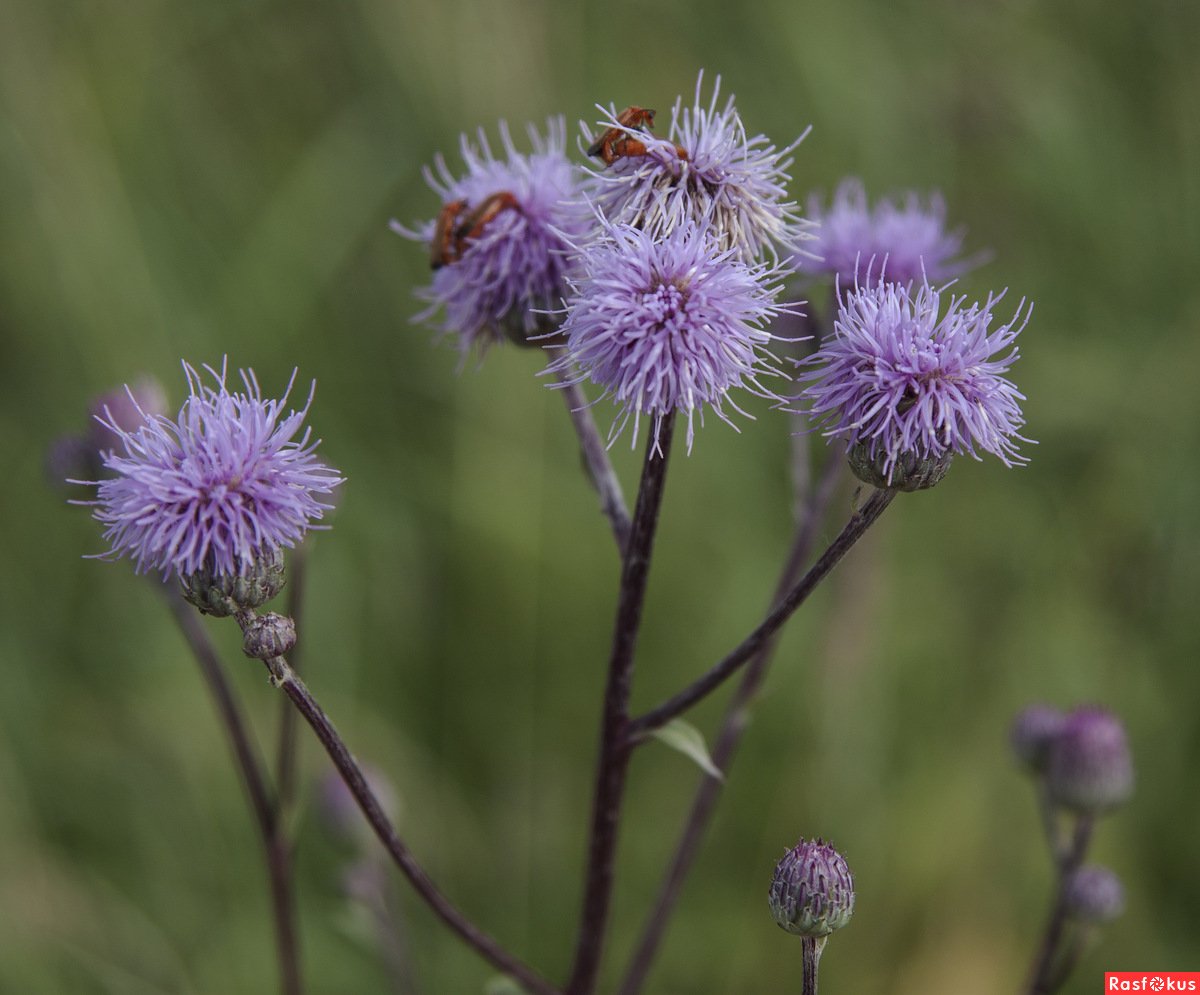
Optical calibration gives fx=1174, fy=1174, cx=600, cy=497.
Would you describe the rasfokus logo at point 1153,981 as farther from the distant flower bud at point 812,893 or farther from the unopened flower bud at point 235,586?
the unopened flower bud at point 235,586

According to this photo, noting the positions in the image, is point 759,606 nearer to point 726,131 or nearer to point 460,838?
point 460,838

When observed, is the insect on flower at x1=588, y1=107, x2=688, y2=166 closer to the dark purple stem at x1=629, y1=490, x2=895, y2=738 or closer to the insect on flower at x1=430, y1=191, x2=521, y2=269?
the insect on flower at x1=430, y1=191, x2=521, y2=269

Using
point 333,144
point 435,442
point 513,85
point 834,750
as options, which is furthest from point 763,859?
point 333,144

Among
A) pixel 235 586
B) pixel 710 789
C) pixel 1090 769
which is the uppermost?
pixel 1090 769

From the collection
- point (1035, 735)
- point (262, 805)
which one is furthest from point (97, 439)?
point (1035, 735)

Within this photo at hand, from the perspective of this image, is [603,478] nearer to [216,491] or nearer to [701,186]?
[701,186]

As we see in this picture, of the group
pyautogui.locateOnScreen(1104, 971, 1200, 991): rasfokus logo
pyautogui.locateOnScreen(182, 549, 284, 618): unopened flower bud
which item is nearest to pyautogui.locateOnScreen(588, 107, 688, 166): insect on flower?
pyautogui.locateOnScreen(182, 549, 284, 618): unopened flower bud
